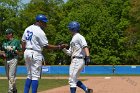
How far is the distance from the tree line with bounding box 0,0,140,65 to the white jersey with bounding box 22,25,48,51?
160ft

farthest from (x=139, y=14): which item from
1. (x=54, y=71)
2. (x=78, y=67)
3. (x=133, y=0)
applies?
(x=78, y=67)

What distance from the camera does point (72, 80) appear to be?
11273 millimetres

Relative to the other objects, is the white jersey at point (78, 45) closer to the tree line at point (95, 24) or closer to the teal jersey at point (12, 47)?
the teal jersey at point (12, 47)

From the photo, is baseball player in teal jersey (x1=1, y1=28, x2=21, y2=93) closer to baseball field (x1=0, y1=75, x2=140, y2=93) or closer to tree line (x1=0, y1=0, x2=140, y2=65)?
baseball field (x1=0, y1=75, x2=140, y2=93)

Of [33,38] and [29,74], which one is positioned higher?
[33,38]

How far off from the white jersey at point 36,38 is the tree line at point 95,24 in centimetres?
4873

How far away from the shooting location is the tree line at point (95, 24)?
203 ft

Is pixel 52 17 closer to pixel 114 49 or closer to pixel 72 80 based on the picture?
pixel 114 49

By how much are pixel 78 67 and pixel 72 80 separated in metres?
0.38

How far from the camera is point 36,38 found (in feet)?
32.0

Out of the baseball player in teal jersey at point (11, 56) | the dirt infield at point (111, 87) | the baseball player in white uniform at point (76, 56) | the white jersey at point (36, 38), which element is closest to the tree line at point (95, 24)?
the dirt infield at point (111, 87)

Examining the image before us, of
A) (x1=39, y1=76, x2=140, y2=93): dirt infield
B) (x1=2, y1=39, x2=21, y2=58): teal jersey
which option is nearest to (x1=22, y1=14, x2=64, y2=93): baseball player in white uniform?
(x1=2, y1=39, x2=21, y2=58): teal jersey

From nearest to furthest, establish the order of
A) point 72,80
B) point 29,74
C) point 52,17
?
point 29,74 → point 72,80 → point 52,17

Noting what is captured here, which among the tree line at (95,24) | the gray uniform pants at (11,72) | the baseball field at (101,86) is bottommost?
the baseball field at (101,86)
